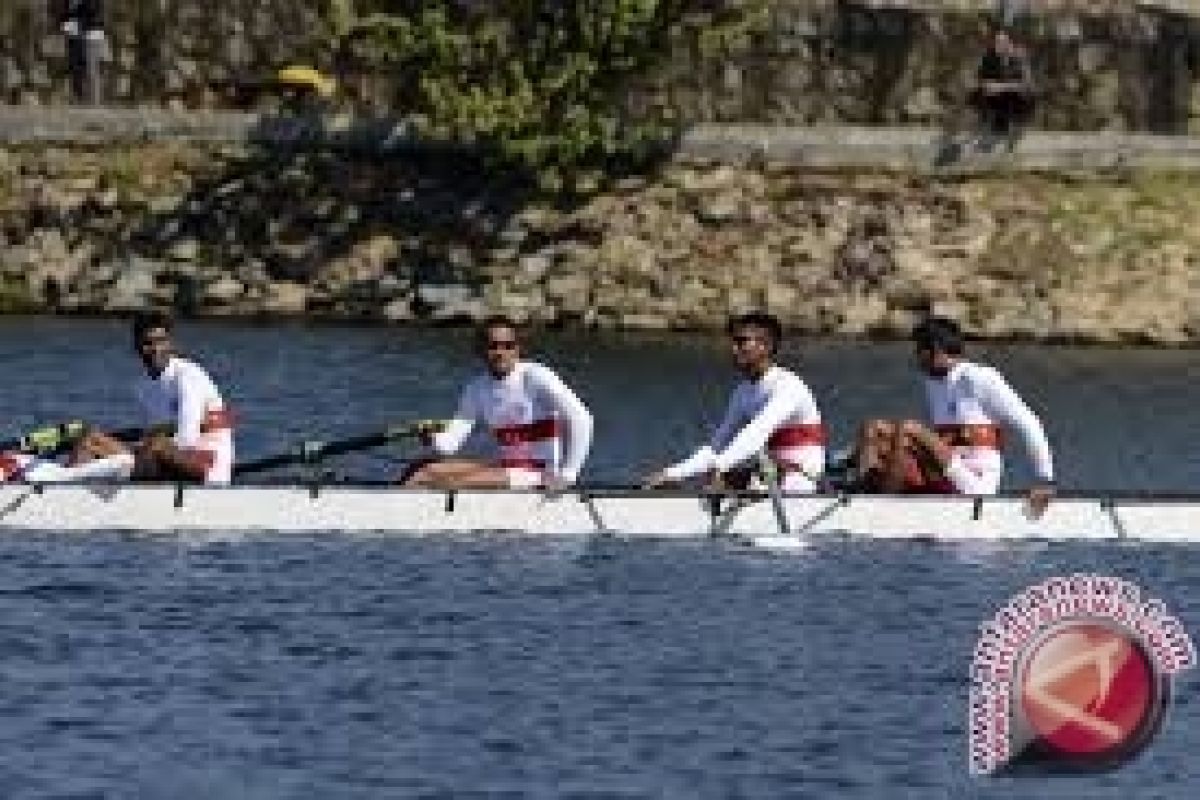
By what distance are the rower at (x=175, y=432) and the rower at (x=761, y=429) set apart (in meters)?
4.51

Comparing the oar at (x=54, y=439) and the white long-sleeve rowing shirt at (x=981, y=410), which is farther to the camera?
the oar at (x=54, y=439)

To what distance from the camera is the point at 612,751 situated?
119ft

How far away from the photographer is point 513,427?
1864 inches

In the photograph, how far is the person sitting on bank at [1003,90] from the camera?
257 feet

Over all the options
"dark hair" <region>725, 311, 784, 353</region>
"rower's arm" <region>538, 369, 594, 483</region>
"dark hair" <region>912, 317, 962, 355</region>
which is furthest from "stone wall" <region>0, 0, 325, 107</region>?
"dark hair" <region>912, 317, 962, 355</region>

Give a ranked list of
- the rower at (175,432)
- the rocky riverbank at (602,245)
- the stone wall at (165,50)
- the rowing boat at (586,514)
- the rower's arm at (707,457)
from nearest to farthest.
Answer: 1. the rower's arm at (707,457)
2. the rowing boat at (586,514)
3. the rower at (175,432)
4. the rocky riverbank at (602,245)
5. the stone wall at (165,50)

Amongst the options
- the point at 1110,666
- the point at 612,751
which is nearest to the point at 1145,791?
the point at 1110,666

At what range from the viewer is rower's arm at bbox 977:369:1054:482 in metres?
46.3

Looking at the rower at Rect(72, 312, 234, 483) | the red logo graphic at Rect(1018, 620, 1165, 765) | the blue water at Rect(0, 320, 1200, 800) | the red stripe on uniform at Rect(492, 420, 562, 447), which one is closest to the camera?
the red logo graphic at Rect(1018, 620, 1165, 765)

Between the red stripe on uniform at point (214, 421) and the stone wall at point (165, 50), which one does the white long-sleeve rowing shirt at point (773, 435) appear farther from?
the stone wall at point (165, 50)

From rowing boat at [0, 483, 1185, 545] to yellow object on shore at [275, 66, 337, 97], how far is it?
34.8 meters

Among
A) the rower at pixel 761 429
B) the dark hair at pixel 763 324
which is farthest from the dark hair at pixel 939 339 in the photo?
the dark hair at pixel 763 324

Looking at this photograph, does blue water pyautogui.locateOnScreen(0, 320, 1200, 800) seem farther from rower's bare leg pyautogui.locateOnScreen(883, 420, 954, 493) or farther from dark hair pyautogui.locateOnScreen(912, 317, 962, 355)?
dark hair pyautogui.locateOnScreen(912, 317, 962, 355)

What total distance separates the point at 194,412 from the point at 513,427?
10.8 feet
